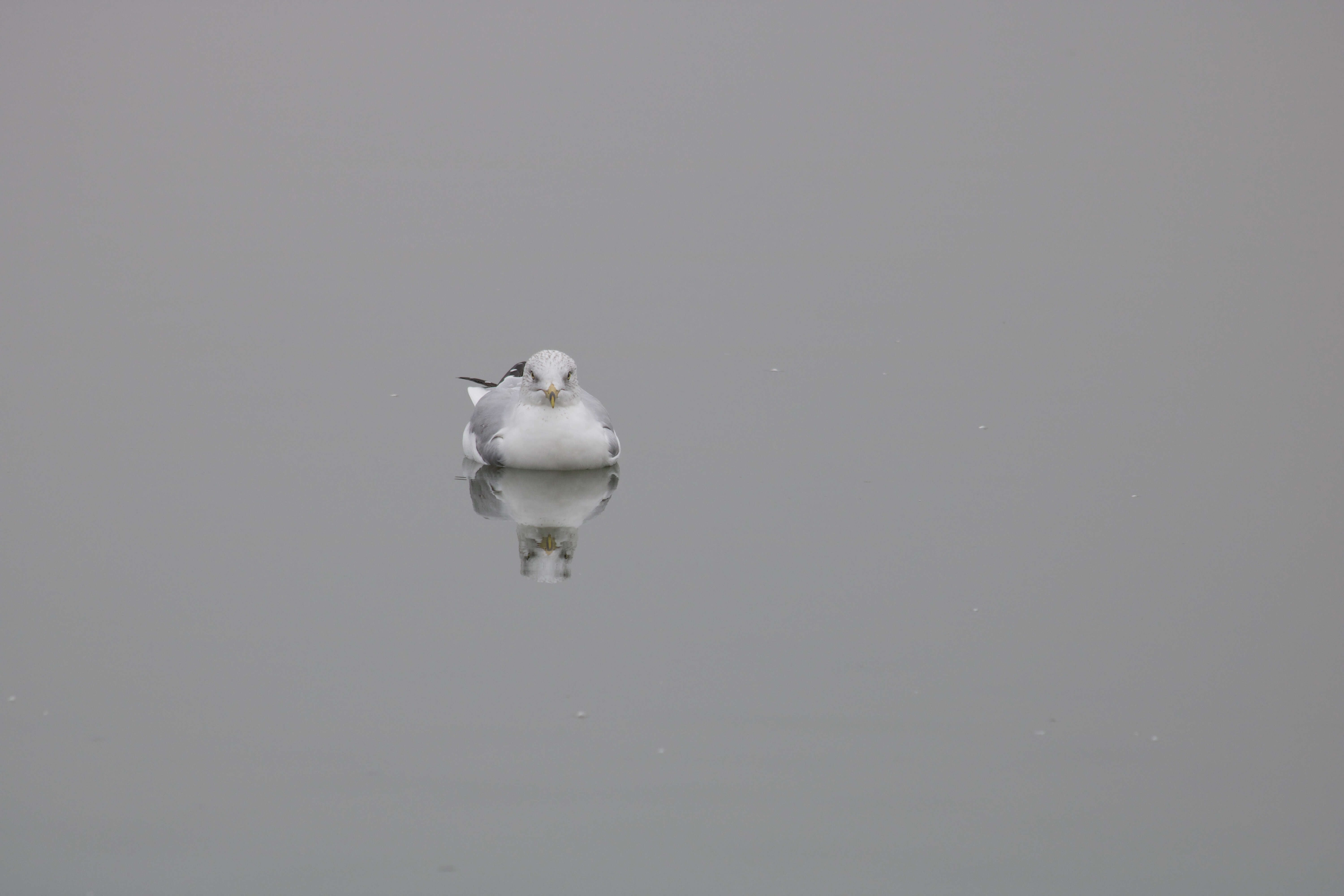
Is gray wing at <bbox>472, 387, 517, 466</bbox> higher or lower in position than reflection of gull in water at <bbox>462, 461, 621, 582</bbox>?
higher

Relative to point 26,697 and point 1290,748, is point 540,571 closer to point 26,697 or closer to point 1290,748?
point 26,697

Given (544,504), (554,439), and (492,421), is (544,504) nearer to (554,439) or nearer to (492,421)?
(554,439)

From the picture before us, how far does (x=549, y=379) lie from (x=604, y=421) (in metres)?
0.41

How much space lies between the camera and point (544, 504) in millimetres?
9406

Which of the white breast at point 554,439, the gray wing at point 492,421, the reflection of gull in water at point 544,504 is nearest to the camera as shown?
the reflection of gull in water at point 544,504

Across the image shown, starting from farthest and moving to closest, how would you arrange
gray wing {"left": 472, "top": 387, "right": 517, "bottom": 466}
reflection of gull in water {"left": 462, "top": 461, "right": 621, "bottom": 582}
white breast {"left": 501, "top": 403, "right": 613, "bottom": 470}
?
gray wing {"left": 472, "top": 387, "right": 517, "bottom": 466}, white breast {"left": 501, "top": 403, "right": 613, "bottom": 470}, reflection of gull in water {"left": 462, "top": 461, "right": 621, "bottom": 582}

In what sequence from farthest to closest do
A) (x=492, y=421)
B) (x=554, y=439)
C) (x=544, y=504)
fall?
(x=492, y=421)
(x=554, y=439)
(x=544, y=504)

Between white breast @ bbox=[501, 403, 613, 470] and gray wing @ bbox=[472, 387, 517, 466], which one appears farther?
gray wing @ bbox=[472, 387, 517, 466]

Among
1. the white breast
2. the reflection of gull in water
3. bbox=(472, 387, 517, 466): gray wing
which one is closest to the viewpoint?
the reflection of gull in water

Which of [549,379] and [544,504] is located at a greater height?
[549,379]

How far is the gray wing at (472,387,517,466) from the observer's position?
984 centimetres

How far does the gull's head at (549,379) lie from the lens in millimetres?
9758

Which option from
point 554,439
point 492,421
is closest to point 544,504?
point 554,439

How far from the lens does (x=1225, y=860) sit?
602 centimetres
